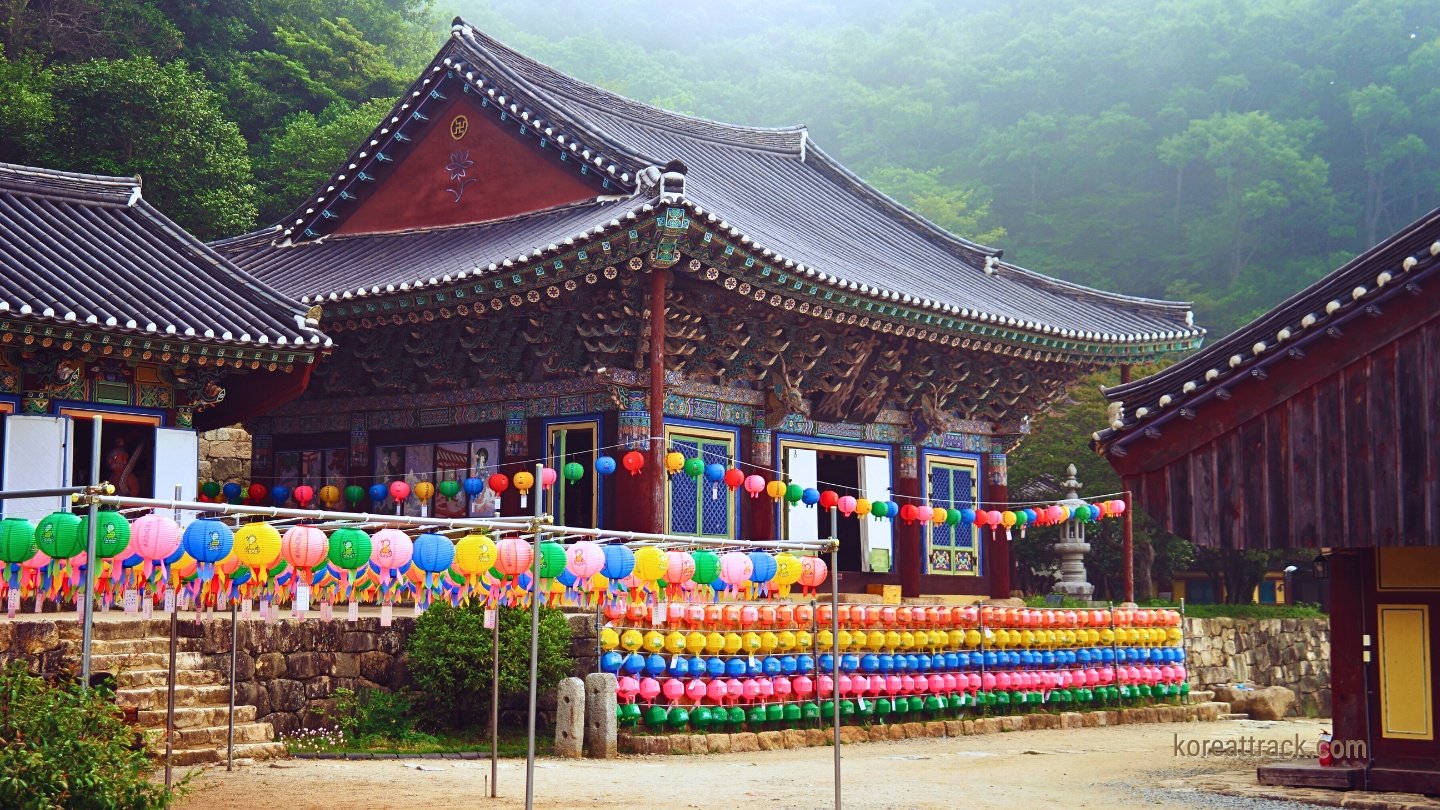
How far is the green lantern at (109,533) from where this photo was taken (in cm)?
930

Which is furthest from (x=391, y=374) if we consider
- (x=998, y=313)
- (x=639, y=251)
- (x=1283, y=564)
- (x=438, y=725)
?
(x=1283, y=564)

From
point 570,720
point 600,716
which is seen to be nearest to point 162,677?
point 570,720

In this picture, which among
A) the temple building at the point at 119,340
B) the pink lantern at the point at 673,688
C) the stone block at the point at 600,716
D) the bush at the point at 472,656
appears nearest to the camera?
the stone block at the point at 600,716

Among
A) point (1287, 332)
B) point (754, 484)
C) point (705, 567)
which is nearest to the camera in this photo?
point (1287, 332)

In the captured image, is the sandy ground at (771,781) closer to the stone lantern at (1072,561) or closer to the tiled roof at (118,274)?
the tiled roof at (118,274)

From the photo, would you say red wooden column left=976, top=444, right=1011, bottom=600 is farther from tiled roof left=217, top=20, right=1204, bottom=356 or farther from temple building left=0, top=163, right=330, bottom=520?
temple building left=0, top=163, right=330, bottom=520

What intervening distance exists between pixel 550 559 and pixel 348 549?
1700 millimetres

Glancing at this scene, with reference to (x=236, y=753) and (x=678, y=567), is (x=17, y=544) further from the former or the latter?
(x=678, y=567)

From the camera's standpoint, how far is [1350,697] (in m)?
13.1

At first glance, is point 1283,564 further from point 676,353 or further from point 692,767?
point 692,767

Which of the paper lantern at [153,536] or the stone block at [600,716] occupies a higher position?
the paper lantern at [153,536]

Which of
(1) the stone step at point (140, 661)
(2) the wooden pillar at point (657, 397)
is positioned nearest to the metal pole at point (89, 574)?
(1) the stone step at point (140, 661)

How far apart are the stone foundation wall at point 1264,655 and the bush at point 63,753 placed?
22067 millimetres

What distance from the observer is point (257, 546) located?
33.8 feet
